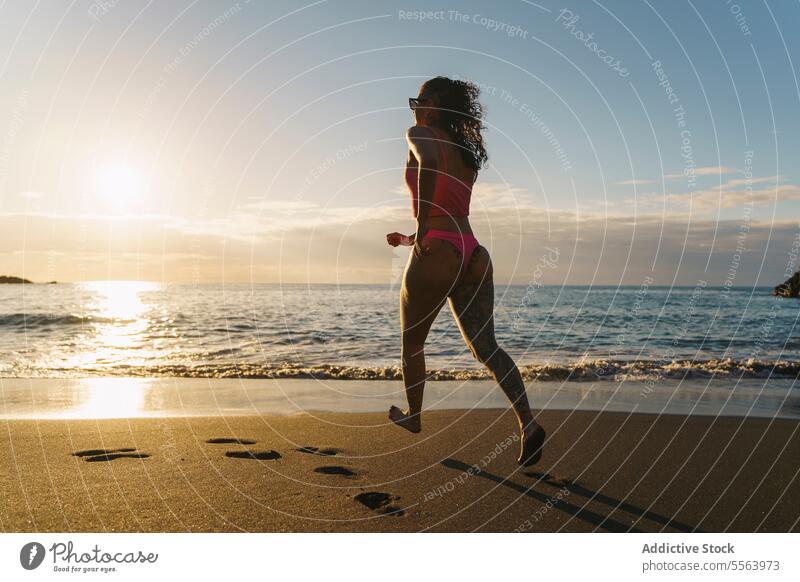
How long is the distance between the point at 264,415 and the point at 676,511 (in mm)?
5172

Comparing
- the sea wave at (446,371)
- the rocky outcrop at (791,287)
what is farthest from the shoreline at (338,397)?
the rocky outcrop at (791,287)

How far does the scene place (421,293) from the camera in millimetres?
4895

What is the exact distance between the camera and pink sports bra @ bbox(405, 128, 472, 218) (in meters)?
4.82

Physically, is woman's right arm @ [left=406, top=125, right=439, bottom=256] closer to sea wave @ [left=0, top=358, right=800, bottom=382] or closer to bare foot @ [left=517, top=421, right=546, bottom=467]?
bare foot @ [left=517, top=421, right=546, bottom=467]

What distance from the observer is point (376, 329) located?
71.6 feet

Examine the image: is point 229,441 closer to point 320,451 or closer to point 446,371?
point 320,451

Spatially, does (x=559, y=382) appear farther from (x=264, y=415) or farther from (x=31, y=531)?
(x=31, y=531)

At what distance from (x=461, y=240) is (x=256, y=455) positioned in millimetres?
2861

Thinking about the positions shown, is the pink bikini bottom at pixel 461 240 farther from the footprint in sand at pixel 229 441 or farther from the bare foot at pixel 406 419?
the footprint in sand at pixel 229 441

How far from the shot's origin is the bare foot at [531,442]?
16.4ft

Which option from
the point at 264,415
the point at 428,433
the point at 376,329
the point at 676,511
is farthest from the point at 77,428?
the point at 376,329

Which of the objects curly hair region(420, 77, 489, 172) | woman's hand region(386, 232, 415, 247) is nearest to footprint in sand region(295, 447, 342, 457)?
woman's hand region(386, 232, 415, 247)

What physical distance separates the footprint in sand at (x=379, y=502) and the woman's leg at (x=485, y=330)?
45.0 inches

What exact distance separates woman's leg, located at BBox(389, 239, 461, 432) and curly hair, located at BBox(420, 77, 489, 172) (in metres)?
0.82
